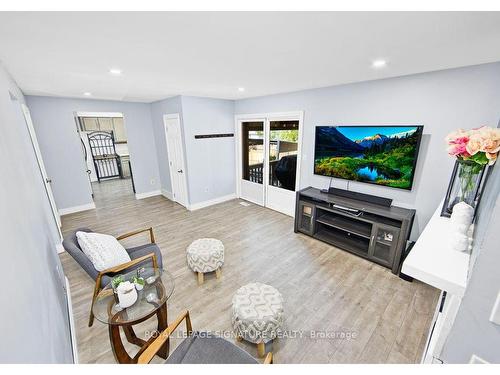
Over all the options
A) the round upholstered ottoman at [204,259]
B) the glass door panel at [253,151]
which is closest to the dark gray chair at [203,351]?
the round upholstered ottoman at [204,259]

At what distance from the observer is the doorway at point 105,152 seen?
252 inches

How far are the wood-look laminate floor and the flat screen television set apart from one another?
1.14 metres

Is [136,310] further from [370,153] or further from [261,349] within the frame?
[370,153]

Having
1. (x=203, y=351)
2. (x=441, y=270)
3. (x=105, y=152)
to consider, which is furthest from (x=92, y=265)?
(x=105, y=152)

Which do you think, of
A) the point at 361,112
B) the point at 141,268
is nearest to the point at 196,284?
the point at 141,268

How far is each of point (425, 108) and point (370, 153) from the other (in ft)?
2.37

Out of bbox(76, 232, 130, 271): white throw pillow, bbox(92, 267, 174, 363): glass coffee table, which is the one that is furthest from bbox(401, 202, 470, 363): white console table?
bbox(76, 232, 130, 271): white throw pillow

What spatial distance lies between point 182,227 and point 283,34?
3.28m

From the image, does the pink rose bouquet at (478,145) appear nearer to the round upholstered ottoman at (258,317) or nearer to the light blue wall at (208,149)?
the round upholstered ottoman at (258,317)

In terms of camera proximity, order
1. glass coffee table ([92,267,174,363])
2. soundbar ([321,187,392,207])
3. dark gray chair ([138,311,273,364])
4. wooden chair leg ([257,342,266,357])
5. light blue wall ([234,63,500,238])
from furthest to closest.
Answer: soundbar ([321,187,392,207])
light blue wall ([234,63,500,238])
wooden chair leg ([257,342,266,357])
glass coffee table ([92,267,174,363])
dark gray chair ([138,311,273,364])

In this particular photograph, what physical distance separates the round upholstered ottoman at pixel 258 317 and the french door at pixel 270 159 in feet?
8.06

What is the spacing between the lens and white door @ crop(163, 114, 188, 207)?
13.9ft

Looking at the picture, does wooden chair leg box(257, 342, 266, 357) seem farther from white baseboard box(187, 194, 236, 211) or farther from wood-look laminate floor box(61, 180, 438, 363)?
white baseboard box(187, 194, 236, 211)

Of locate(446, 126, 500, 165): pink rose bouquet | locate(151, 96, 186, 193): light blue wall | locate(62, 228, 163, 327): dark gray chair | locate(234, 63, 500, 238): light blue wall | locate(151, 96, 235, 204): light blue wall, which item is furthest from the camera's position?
locate(151, 96, 186, 193): light blue wall
